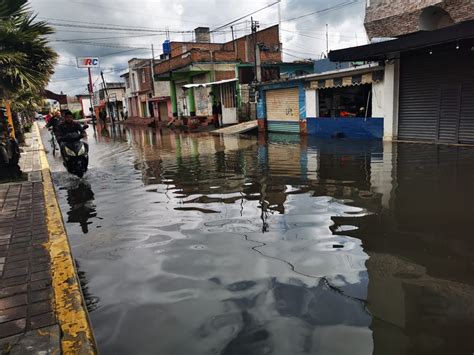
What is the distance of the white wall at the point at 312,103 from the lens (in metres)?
19.8

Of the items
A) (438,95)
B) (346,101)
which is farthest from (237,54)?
(438,95)

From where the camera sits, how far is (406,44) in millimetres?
12539

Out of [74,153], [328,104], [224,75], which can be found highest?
[224,75]

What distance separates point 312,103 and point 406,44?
7636mm

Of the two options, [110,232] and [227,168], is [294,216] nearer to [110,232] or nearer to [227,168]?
[110,232]

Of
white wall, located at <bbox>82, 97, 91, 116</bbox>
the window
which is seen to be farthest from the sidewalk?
white wall, located at <bbox>82, 97, 91, 116</bbox>

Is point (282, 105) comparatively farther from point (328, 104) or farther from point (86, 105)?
point (86, 105)

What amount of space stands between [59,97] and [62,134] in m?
5.70

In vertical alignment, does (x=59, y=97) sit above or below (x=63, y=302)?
above

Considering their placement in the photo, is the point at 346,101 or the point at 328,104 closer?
the point at 346,101

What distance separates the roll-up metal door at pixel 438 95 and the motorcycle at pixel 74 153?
36.4 feet

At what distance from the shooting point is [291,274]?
13.4 feet

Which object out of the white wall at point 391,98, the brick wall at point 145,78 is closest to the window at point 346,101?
A: the white wall at point 391,98

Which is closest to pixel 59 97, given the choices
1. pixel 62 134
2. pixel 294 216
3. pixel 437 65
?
pixel 62 134
